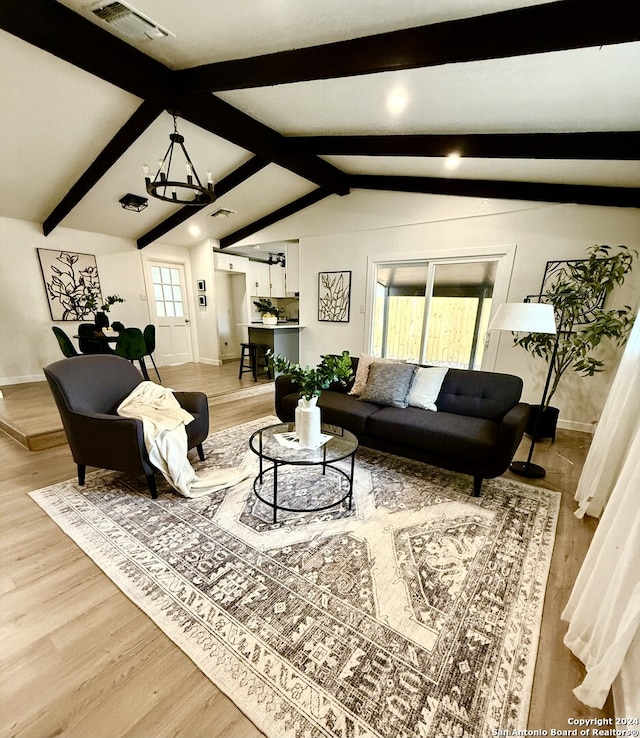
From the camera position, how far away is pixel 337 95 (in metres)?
2.31

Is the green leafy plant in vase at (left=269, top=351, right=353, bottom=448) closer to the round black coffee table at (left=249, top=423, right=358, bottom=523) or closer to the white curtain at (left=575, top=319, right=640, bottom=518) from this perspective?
the round black coffee table at (left=249, top=423, right=358, bottom=523)

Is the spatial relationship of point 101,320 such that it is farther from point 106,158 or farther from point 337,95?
point 337,95

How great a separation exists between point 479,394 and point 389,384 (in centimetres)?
77

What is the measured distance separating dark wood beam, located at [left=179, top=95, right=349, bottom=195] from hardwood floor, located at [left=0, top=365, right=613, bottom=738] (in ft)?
11.0

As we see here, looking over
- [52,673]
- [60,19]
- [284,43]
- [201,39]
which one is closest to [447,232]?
[284,43]

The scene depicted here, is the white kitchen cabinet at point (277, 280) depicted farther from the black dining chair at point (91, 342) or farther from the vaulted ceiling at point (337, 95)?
the black dining chair at point (91, 342)

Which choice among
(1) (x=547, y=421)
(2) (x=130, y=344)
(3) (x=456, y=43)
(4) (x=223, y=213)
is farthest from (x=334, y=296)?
(3) (x=456, y=43)

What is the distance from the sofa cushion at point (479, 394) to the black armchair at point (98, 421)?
2168 mm

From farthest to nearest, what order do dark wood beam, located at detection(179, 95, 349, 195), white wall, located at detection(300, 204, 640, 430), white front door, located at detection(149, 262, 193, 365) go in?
white front door, located at detection(149, 262, 193, 365), white wall, located at detection(300, 204, 640, 430), dark wood beam, located at detection(179, 95, 349, 195)

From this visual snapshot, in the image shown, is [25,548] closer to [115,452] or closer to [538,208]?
[115,452]

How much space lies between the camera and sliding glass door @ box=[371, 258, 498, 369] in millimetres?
3848

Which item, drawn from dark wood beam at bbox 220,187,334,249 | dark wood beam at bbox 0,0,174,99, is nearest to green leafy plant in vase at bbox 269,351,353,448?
dark wood beam at bbox 0,0,174,99

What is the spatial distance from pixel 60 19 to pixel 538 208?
13.9 ft

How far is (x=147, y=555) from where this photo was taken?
5.39 feet
